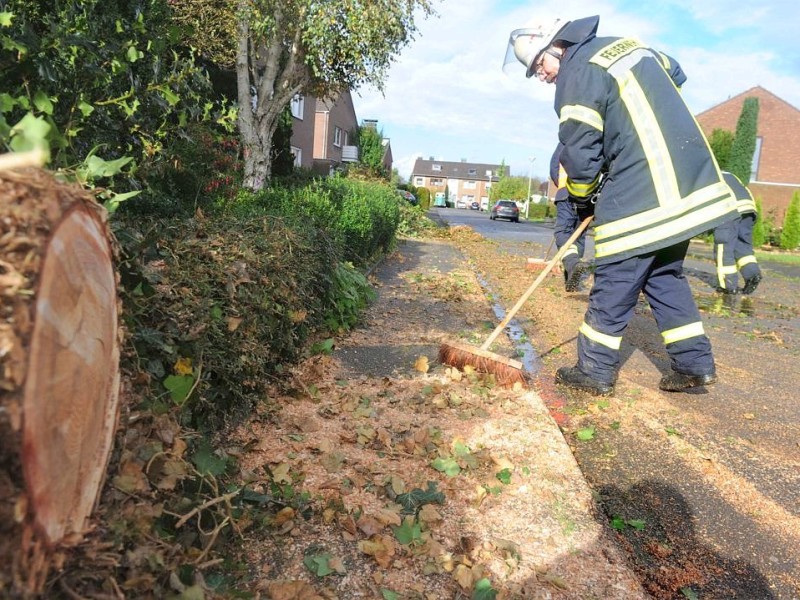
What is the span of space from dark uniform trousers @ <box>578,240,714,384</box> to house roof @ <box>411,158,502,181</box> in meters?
107

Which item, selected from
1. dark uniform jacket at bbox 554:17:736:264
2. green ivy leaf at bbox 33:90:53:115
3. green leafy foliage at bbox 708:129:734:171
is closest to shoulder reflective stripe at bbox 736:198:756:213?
dark uniform jacket at bbox 554:17:736:264

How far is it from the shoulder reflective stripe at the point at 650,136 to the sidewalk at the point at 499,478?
5.12 ft

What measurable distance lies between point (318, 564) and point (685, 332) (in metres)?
2.98

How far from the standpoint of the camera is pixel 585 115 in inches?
140

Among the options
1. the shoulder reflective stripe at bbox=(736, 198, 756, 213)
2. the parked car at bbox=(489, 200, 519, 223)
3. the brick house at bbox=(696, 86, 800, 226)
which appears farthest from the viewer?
the parked car at bbox=(489, 200, 519, 223)

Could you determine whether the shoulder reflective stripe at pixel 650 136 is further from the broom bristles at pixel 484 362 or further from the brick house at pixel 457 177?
the brick house at pixel 457 177

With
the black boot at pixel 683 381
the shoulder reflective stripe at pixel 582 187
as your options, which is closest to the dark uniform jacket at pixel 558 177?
the shoulder reflective stripe at pixel 582 187

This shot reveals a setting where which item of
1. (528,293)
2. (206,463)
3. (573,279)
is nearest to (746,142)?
(573,279)

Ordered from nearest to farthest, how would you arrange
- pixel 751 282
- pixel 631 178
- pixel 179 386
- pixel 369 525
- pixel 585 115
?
pixel 179 386, pixel 369 525, pixel 585 115, pixel 631 178, pixel 751 282

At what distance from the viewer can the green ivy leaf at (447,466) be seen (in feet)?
8.88

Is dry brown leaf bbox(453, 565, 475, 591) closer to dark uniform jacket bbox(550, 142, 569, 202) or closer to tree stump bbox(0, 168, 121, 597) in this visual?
tree stump bbox(0, 168, 121, 597)

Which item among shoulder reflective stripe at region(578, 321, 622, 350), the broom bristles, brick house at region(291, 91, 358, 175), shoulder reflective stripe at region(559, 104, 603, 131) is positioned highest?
brick house at region(291, 91, 358, 175)

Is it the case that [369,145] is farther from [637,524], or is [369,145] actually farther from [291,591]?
[291,591]

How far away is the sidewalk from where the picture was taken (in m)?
2.07
